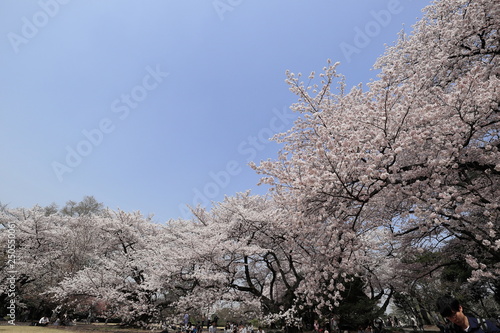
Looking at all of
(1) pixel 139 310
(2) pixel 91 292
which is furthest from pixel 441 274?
(2) pixel 91 292

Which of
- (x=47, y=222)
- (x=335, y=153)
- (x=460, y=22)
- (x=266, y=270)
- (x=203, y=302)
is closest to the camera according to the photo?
(x=335, y=153)

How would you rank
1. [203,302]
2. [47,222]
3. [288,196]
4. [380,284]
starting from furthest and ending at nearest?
[47,222] → [380,284] → [203,302] → [288,196]

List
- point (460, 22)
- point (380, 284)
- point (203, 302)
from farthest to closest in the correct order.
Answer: point (380, 284)
point (203, 302)
point (460, 22)

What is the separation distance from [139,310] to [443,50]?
58.9ft

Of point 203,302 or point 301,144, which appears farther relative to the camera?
point 203,302

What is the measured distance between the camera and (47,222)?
22.8m

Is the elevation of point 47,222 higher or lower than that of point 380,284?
higher

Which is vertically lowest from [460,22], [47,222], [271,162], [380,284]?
[380,284]

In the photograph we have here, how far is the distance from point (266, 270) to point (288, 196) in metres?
12.1

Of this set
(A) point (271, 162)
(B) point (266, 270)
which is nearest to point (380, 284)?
(B) point (266, 270)

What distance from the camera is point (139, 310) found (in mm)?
15883

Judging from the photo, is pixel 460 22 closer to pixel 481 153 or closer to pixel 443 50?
pixel 443 50

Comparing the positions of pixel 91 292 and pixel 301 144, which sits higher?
pixel 301 144

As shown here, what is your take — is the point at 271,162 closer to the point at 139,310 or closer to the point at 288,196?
the point at 288,196
